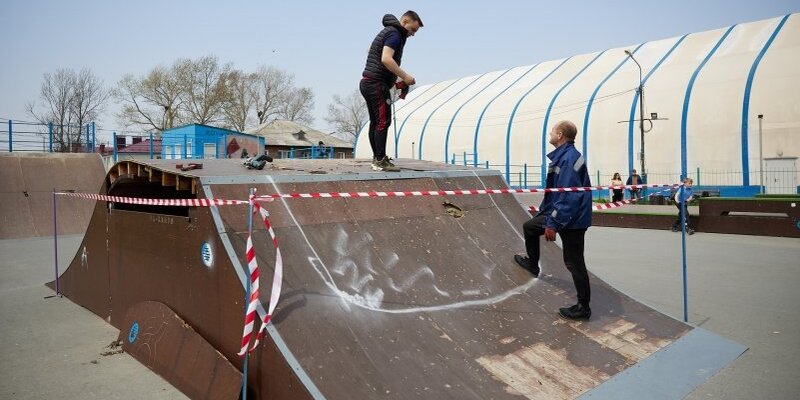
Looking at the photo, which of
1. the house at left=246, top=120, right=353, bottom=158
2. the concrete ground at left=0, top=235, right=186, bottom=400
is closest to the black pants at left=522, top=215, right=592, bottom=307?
the concrete ground at left=0, top=235, right=186, bottom=400

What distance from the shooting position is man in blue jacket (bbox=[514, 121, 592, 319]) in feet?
14.9

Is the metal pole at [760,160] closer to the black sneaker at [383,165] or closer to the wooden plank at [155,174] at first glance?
the black sneaker at [383,165]

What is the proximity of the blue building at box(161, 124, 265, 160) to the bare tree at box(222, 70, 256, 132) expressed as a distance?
110 feet

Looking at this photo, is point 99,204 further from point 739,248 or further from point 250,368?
point 739,248

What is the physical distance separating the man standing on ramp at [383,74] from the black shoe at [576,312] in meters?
2.39

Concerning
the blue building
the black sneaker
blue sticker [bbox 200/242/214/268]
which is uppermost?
the blue building

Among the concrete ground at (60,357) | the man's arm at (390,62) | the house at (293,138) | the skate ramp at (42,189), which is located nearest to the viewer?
the concrete ground at (60,357)

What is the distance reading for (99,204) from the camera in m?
6.12

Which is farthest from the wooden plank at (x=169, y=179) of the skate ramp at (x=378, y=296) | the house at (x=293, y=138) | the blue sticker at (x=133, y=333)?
the house at (x=293, y=138)

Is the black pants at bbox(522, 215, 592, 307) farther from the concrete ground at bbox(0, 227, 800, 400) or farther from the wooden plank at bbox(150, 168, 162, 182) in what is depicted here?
the wooden plank at bbox(150, 168, 162, 182)

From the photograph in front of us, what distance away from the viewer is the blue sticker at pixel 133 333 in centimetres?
466

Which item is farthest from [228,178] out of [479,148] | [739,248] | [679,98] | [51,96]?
[51,96]

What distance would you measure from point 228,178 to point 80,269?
3570 mm

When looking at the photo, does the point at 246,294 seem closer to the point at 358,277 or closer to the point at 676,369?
the point at 358,277
